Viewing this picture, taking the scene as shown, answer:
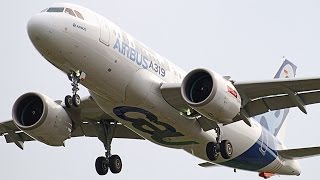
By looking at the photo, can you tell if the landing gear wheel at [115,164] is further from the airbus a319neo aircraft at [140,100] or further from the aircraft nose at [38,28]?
the aircraft nose at [38,28]

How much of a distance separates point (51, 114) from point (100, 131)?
3.08 meters

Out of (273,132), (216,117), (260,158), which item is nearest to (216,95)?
(216,117)

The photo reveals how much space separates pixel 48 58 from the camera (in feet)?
94.8

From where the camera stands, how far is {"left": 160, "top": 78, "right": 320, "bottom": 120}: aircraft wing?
101ft

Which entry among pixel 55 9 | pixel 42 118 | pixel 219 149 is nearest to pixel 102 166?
pixel 42 118

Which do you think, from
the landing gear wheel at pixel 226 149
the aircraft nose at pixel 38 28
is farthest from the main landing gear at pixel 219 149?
the aircraft nose at pixel 38 28

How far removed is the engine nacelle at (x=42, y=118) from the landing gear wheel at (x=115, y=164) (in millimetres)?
2271

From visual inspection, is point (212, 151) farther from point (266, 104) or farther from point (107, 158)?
point (107, 158)

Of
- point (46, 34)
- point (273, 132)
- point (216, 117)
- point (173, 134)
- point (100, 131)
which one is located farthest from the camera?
point (273, 132)

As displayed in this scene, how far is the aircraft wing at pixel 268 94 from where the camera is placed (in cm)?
3064

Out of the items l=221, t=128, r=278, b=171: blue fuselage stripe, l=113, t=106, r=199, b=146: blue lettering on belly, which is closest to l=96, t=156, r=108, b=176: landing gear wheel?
l=113, t=106, r=199, b=146: blue lettering on belly

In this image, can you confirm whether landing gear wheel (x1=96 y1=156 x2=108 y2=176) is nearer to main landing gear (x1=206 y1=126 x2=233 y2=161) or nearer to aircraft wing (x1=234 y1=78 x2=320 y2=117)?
main landing gear (x1=206 y1=126 x2=233 y2=161)

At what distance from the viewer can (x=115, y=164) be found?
35250mm

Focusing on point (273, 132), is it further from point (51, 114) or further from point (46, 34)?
point (46, 34)
